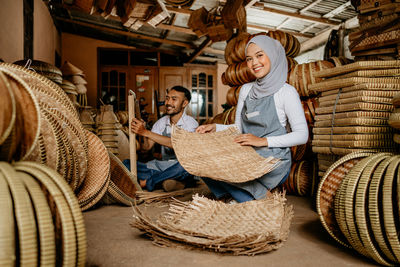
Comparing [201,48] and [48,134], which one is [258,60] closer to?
[48,134]

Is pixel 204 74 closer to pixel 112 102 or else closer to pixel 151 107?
pixel 151 107

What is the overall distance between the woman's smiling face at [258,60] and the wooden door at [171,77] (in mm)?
6814

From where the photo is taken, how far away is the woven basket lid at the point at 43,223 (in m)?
0.76

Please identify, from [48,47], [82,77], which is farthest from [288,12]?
[48,47]

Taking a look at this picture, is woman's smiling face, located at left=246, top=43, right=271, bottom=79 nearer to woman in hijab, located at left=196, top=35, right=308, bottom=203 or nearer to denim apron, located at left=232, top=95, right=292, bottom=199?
woman in hijab, located at left=196, top=35, right=308, bottom=203

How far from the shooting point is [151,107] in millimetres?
8789

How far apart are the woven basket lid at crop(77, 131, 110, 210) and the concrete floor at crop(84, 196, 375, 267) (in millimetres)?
231

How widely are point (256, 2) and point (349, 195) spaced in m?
4.90

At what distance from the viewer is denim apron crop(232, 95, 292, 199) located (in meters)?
2.18

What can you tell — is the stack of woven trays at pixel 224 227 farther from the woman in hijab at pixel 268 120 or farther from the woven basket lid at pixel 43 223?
the woven basket lid at pixel 43 223

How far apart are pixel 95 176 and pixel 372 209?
5.41 ft

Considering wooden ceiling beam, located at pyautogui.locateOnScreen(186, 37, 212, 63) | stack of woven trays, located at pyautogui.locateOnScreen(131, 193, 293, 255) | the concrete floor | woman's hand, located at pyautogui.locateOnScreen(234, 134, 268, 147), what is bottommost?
the concrete floor

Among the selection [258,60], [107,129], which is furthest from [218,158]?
[107,129]

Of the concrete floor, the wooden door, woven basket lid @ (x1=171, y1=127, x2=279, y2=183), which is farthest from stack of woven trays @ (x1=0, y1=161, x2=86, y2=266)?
the wooden door
